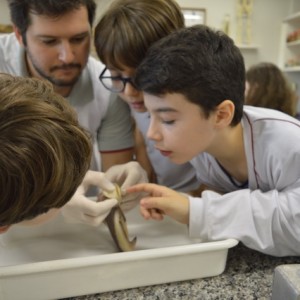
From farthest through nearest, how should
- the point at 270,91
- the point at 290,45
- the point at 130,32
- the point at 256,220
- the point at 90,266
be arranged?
the point at 290,45
the point at 270,91
the point at 130,32
the point at 256,220
the point at 90,266

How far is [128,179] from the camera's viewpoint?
0.82 m

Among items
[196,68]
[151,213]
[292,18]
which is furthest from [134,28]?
[292,18]

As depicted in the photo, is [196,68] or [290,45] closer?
[196,68]

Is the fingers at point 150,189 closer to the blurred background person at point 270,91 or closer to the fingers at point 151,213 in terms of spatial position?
the fingers at point 151,213

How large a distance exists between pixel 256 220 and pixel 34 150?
43 cm

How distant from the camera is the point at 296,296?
0.37m

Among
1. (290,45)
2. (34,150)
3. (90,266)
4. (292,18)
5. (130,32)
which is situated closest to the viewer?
(34,150)

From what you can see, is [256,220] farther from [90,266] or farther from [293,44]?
[293,44]

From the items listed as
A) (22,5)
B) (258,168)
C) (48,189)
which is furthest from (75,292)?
(22,5)

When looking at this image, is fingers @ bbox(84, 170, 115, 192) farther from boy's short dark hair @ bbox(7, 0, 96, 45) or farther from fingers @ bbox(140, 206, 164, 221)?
boy's short dark hair @ bbox(7, 0, 96, 45)

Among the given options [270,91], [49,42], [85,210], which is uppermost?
[49,42]

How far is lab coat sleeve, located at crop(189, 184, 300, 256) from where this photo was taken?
1.98 feet

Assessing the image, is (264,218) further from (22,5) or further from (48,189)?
(22,5)

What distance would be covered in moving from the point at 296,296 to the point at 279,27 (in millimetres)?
3264
